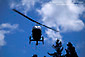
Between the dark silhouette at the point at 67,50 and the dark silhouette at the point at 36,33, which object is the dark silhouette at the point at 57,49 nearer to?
the dark silhouette at the point at 67,50

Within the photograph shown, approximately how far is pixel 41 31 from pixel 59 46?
12719 mm

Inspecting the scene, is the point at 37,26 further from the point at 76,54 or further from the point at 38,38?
the point at 76,54

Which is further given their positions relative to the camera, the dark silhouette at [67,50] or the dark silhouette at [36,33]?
the dark silhouette at [67,50]

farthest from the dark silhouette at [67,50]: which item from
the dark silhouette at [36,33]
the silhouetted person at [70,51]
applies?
the dark silhouette at [36,33]

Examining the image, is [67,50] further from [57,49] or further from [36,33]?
[36,33]

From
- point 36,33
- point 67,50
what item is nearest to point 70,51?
point 67,50

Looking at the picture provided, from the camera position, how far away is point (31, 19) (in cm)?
1327

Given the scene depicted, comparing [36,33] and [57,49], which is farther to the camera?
[57,49]

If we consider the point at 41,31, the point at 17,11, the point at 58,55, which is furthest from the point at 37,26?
the point at 58,55

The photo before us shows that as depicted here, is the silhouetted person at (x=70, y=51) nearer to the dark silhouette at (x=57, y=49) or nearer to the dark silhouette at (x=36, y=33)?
the dark silhouette at (x=57, y=49)

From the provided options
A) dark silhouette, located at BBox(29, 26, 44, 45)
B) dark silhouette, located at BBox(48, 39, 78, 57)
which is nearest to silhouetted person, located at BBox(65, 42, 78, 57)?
dark silhouette, located at BBox(48, 39, 78, 57)

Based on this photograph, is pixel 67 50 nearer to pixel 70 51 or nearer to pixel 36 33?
pixel 70 51

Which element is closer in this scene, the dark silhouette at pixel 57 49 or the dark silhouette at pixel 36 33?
the dark silhouette at pixel 36 33

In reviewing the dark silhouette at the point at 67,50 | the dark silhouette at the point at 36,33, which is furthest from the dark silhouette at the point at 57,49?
the dark silhouette at the point at 36,33
